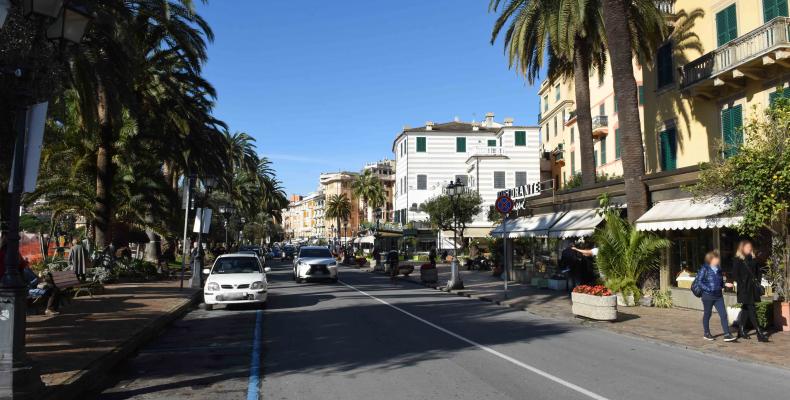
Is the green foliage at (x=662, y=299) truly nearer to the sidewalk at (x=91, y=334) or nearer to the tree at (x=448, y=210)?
the sidewalk at (x=91, y=334)

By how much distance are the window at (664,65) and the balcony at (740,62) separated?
193 centimetres

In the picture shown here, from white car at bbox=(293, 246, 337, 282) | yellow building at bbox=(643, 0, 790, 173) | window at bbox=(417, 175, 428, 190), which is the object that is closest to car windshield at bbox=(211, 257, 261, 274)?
white car at bbox=(293, 246, 337, 282)

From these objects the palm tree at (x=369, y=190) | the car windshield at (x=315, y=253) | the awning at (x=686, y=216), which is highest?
the palm tree at (x=369, y=190)

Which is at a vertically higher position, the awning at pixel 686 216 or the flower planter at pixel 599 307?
the awning at pixel 686 216

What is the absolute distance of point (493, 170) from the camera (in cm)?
5850

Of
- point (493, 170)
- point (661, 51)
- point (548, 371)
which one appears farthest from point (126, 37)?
point (493, 170)

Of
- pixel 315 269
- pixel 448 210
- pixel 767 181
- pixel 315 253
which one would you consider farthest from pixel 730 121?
pixel 448 210

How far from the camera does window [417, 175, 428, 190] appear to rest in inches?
2544

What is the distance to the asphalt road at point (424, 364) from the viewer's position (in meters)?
7.35

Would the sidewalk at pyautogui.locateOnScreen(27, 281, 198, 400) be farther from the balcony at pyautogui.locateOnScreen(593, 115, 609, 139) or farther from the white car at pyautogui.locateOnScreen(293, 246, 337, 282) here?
the balcony at pyautogui.locateOnScreen(593, 115, 609, 139)

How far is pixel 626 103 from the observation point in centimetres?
1809

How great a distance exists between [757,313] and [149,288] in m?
19.0

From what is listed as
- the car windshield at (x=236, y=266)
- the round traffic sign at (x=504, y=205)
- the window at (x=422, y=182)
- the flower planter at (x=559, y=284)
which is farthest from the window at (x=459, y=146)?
the car windshield at (x=236, y=266)

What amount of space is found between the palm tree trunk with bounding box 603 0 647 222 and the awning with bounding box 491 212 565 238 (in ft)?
17.3
